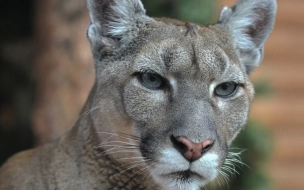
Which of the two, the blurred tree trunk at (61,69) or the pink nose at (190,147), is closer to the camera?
the pink nose at (190,147)

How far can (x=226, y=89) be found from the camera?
449cm

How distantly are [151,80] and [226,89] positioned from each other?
489 millimetres

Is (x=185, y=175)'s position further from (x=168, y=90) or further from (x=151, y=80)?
(x=151, y=80)

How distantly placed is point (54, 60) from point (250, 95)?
9.82ft

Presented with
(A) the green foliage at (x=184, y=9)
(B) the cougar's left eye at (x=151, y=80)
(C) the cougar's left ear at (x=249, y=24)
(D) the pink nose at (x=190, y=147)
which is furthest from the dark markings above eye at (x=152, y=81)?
(A) the green foliage at (x=184, y=9)

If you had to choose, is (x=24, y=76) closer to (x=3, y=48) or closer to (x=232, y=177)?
(x=3, y=48)

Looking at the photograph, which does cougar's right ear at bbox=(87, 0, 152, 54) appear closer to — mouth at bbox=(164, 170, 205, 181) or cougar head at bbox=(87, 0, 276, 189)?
cougar head at bbox=(87, 0, 276, 189)

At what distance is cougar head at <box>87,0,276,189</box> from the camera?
→ 4.09 meters

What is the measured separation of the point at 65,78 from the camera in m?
7.19

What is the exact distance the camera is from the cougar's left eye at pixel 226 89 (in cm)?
444

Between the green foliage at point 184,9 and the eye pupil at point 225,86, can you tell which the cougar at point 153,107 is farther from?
the green foliage at point 184,9

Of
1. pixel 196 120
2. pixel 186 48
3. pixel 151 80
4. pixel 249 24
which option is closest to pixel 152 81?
pixel 151 80

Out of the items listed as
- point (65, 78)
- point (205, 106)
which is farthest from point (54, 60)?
point (205, 106)

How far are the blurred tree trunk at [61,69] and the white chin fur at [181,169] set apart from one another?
9.65 ft
